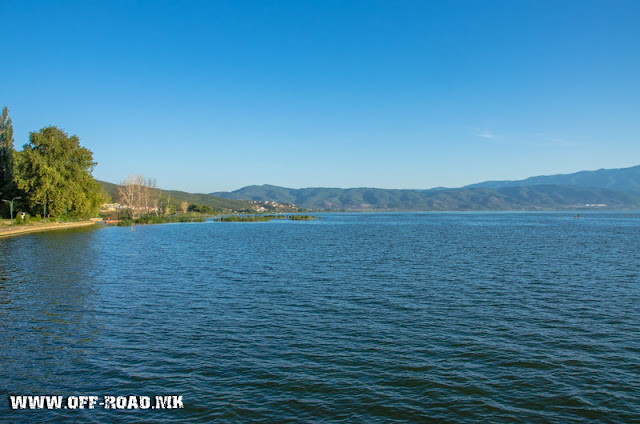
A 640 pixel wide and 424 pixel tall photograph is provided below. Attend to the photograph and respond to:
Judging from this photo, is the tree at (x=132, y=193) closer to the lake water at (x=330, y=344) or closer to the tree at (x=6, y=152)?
the tree at (x=6, y=152)

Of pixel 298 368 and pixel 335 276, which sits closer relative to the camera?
pixel 298 368

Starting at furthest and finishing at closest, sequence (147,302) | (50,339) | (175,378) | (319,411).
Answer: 1. (147,302)
2. (50,339)
3. (175,378)
4. (319,411)

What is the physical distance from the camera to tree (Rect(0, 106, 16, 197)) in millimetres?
92500

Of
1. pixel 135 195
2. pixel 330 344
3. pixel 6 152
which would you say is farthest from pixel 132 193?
pixel 330 344

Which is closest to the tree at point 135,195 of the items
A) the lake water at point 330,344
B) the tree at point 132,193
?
the tree at point 132,193

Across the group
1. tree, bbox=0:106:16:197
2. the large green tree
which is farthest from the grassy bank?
tree, bbox=0:106:16:197

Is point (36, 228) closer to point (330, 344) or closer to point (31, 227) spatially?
point (31, 227)

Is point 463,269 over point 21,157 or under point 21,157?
under

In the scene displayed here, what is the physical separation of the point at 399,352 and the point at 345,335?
2.79 meters

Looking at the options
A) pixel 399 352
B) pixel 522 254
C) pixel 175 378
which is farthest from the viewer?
pixel 522 254

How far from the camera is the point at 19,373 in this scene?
14078 mm

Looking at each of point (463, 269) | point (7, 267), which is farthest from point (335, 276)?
point (7, 267)

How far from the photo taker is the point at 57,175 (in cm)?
9075

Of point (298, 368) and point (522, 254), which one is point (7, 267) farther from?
point (522, 254)
